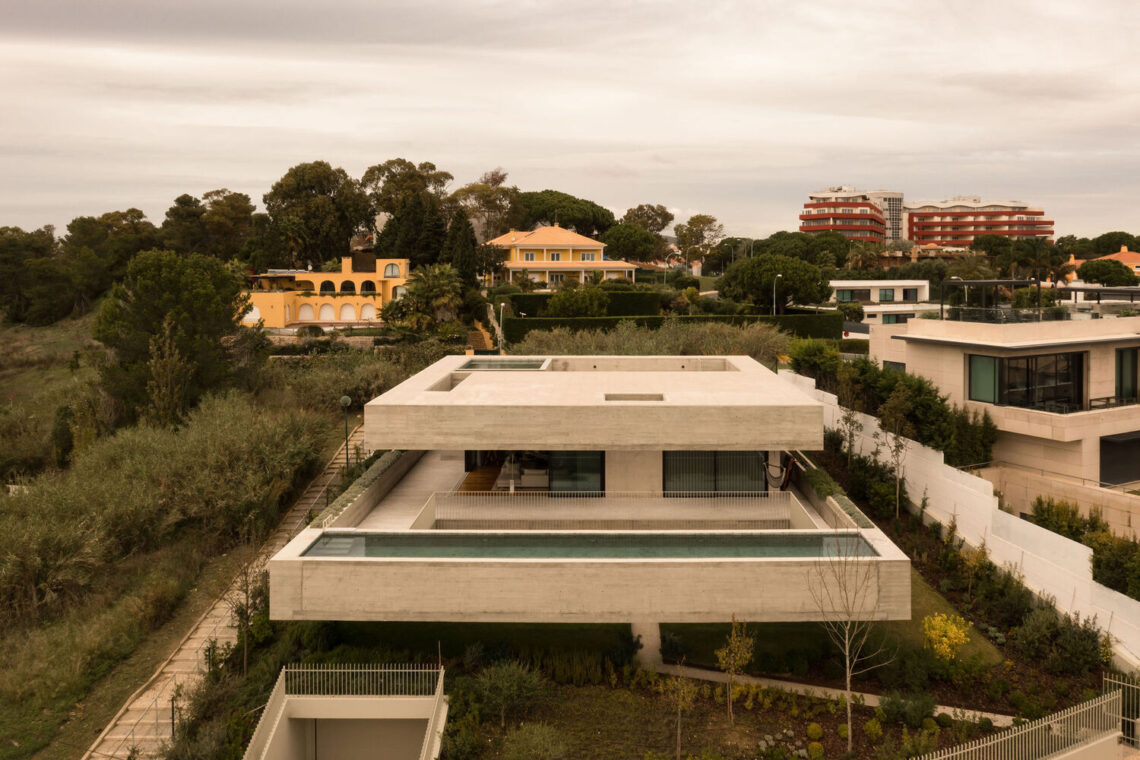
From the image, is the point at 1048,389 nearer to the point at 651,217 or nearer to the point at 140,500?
the point at 140,500

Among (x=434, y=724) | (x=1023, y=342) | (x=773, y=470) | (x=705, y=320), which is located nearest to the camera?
(x=434, y=724)

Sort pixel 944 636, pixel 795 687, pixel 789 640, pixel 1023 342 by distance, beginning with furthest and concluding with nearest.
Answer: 1. pixel 1023 342
2. pixel 789 640
3. pixel 944 636
4. pixel 795 687

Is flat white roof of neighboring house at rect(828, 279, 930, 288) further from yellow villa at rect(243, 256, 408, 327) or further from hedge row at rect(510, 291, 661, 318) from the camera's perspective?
yellow villa at rect(243, 256, 408, 327)

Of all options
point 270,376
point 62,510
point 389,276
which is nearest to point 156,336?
point 270,376

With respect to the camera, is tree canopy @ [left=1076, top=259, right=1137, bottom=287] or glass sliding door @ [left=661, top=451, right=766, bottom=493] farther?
tree canopy @ [left=1076, top=259, right=1137, bottom=287]

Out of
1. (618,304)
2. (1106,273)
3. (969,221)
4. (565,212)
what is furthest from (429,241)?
(969,221)

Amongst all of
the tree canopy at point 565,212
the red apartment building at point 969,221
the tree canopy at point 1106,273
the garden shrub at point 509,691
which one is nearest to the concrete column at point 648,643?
the garden shrub at point 509,691

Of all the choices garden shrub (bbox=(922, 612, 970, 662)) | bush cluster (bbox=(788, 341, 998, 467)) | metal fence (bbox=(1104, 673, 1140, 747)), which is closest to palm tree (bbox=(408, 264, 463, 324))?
bush cluster (bbox=(788, 341, 998, 467))
